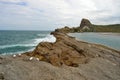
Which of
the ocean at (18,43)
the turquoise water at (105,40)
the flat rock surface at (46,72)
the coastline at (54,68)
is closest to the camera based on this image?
the flat rock surface at (46,72)

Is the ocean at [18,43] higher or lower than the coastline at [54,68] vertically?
lower

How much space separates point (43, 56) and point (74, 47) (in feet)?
19.1

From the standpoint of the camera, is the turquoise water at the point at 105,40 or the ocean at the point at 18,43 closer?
the turquoise water at the point at 105,40

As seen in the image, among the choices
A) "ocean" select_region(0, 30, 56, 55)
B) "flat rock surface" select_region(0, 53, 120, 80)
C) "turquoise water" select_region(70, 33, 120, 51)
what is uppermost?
"flat rock surface" select_region(0, 53, 120, 80)

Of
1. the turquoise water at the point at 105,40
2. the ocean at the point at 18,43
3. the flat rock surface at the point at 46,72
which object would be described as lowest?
the ocean at the point at 18,43

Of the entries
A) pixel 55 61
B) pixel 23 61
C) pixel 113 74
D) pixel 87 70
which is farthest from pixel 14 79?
pixel 113 74

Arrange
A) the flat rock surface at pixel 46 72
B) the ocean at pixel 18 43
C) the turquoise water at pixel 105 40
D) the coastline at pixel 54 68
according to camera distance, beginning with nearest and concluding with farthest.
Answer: the flat rock surface at pixel 46 72 < the coastline at pixel 54 68 < the turquoise water at pixel 105 40 < the ocean at pixel 18 43

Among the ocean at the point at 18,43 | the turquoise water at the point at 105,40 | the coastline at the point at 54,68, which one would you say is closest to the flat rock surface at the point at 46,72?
the coastline at the point at 54,68

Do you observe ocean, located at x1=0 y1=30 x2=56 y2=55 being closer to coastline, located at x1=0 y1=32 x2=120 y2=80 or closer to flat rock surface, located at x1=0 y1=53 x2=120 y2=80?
coastline, located at x1=0 y1=32 x2=120 y2=80

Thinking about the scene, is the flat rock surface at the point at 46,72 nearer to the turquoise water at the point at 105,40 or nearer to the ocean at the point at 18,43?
the turquoise water at the point at 105,40

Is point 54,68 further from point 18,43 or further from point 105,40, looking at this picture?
point 18,43

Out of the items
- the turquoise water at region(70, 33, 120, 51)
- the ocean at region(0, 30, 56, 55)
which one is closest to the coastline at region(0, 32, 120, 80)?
the turquoise water at region(70, 33, 120, 51)

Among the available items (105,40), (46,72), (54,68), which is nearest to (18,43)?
(105,40)

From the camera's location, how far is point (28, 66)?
1235 centimetres
